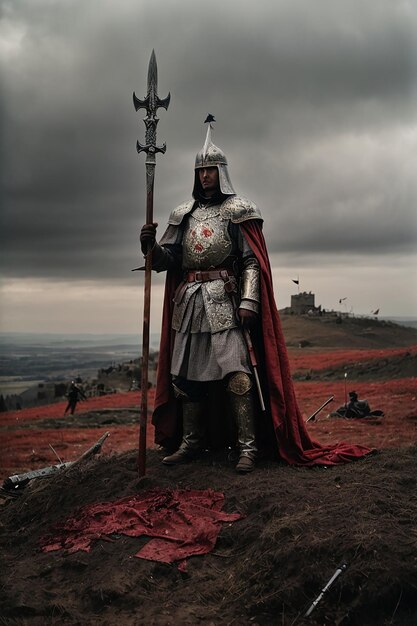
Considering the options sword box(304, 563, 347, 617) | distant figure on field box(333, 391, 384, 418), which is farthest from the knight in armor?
distant figure on field box(333, 391, 384, 418)

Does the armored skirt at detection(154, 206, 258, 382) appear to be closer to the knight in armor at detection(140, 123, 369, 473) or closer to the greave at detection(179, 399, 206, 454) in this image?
the knight in armor at detection(140, 123, 369, 473)

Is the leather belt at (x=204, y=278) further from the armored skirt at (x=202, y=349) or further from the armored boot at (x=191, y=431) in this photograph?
the armored boot at (x=191, y=431)

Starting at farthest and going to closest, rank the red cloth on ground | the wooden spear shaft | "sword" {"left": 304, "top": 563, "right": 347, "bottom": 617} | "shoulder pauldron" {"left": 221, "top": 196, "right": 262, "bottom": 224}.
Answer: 1. "shoulder pauldron" {"left": 221, "top": 196, "right": 262, "bottom": 224}
2. the wooden spear shaft
3. the red cloth on ground
4. "sword" {"left": 304, "top": 563, "right": 347, "bottom": 617}

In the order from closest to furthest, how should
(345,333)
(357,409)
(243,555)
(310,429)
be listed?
(243,555)
(310,429)
(357,409)
(345,333)

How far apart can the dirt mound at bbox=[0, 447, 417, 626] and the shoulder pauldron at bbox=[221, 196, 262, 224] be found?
82.3 inches

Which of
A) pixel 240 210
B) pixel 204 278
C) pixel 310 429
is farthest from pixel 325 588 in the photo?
pixel 310 429

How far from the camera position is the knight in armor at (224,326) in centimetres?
475

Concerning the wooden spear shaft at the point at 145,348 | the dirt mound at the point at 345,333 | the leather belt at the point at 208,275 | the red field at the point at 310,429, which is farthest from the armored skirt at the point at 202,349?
the dirt mound at the point at 345,333

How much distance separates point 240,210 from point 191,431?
6.30 feet

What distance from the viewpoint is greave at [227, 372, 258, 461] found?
469cm

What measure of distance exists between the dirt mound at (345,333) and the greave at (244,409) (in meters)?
28.7

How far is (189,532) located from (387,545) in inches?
49.3

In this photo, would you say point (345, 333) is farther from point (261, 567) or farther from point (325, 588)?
point (325, 588)

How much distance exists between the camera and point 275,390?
481cm
